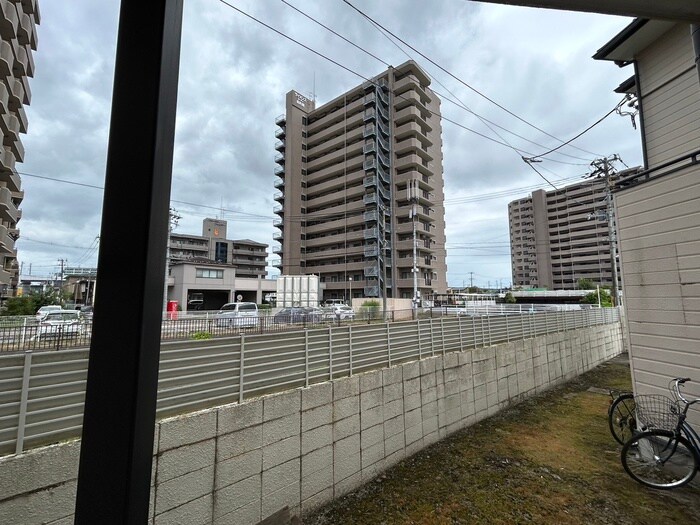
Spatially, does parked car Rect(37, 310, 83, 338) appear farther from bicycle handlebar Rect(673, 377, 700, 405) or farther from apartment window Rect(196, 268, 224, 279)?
apartment window Rect(196, 268, 224, 279)

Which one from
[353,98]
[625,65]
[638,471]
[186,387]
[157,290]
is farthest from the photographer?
[353,98]

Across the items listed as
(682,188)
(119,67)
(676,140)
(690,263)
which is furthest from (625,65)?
(119,67)

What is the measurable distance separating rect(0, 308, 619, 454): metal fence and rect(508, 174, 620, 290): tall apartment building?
2337 inches

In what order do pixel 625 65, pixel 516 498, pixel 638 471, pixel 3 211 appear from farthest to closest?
1. pixel 3 211
2. pixel 625 65
3. pixel 638 471
4. pixel 516 498

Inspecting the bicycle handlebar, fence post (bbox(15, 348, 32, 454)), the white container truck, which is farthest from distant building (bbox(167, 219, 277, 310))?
the bicycle handlebar

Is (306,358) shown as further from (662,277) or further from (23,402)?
(662,277)

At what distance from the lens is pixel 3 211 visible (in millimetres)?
17625

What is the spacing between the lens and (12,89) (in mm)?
17500

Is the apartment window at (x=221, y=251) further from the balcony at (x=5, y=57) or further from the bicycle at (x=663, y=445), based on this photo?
the bicycle at (x=663, y=445)

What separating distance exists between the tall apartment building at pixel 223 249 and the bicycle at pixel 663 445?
179 ft

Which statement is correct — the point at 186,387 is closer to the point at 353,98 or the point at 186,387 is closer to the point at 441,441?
the point at 441,441

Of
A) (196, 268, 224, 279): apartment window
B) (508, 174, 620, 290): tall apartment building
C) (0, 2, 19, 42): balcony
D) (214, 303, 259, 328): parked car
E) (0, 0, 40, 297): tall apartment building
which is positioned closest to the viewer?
(214, 303, 259, 328): parked car

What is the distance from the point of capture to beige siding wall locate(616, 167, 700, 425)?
4469 mm

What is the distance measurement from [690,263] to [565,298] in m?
45.0
